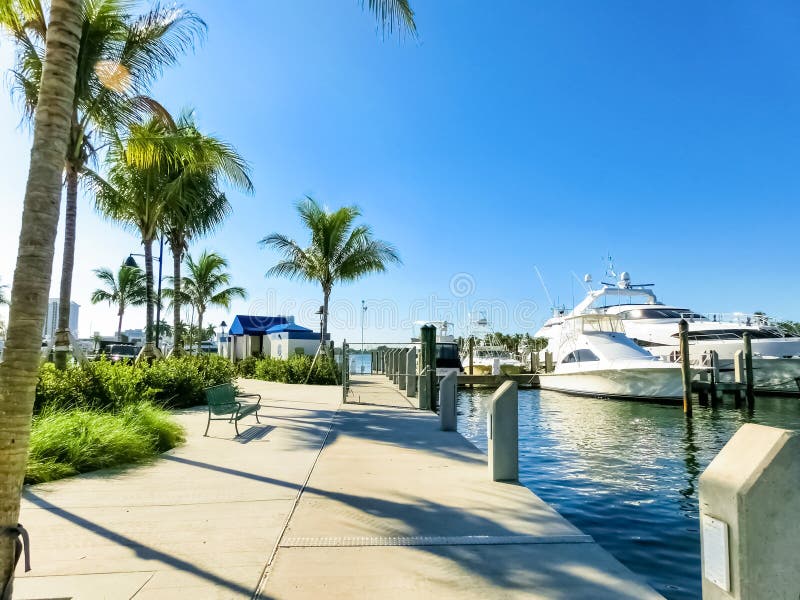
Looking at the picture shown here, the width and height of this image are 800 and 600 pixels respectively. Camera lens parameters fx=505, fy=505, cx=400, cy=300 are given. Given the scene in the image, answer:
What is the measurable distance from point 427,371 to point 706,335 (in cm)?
2691

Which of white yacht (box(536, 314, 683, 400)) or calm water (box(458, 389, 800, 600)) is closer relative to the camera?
calm water (box(458, 389, 800, 600))

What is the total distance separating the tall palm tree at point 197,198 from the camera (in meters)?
14.0

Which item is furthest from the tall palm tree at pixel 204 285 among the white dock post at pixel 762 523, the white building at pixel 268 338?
the white dock post at pixel 762 523

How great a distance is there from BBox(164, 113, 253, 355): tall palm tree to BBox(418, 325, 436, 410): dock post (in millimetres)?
6839

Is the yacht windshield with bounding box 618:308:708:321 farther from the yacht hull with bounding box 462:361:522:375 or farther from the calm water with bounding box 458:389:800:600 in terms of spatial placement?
the calm water with bounding box 458:389:800:600

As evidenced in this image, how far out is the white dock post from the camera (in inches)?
86.9

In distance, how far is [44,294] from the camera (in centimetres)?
304

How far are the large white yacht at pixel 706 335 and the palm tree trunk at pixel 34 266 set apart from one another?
1215 inches

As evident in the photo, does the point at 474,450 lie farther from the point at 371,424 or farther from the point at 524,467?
the point at 371,424

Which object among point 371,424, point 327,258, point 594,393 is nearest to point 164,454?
point 371,424

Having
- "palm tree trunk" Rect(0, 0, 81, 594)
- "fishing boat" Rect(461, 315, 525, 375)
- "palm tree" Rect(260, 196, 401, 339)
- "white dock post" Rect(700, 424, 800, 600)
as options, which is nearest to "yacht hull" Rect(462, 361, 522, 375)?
"fishing boat" Rect(461, 315, 525, 375)

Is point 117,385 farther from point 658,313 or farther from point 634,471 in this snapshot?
point 658,313

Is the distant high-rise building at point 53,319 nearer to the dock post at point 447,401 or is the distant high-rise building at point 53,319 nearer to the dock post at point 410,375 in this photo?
the dock post at point 447,401

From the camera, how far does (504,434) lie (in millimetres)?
5941
